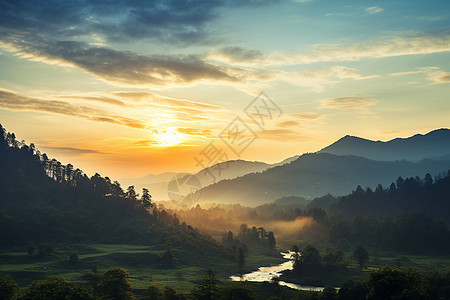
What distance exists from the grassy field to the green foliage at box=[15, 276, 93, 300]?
173 feet

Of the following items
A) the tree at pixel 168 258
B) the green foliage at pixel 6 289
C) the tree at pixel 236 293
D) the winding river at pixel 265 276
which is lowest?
Answer: the winding river at pixel 265 276

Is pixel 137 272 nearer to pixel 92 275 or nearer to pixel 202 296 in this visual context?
pixel 92 275

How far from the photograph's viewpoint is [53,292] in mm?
69062

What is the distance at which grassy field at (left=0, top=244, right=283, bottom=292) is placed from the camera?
427 ft

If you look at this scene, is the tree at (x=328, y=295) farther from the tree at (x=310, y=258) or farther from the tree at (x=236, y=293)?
the tree at (x=310, y=258)

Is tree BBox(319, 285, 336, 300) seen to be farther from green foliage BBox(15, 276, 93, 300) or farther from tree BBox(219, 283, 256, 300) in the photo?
green foliage BBox(15, 276, 93, 300)

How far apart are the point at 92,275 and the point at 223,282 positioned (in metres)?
52.0

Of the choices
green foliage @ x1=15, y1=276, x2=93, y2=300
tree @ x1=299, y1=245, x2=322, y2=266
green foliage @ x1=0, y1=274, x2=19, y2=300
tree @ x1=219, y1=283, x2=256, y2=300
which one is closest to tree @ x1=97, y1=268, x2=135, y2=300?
green foliage @ x1=15, y1=276, x2=93, y2=300

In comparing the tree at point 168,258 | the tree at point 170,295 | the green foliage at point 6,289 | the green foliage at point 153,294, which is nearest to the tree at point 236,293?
the tree at point 170,295

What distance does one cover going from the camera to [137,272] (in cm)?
15062

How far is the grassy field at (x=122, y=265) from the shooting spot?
130 metres

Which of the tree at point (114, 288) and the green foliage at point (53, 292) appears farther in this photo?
the tree at point (114, 288)

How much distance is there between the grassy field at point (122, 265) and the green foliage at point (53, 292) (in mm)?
52711

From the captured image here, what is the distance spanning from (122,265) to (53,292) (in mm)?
96327
